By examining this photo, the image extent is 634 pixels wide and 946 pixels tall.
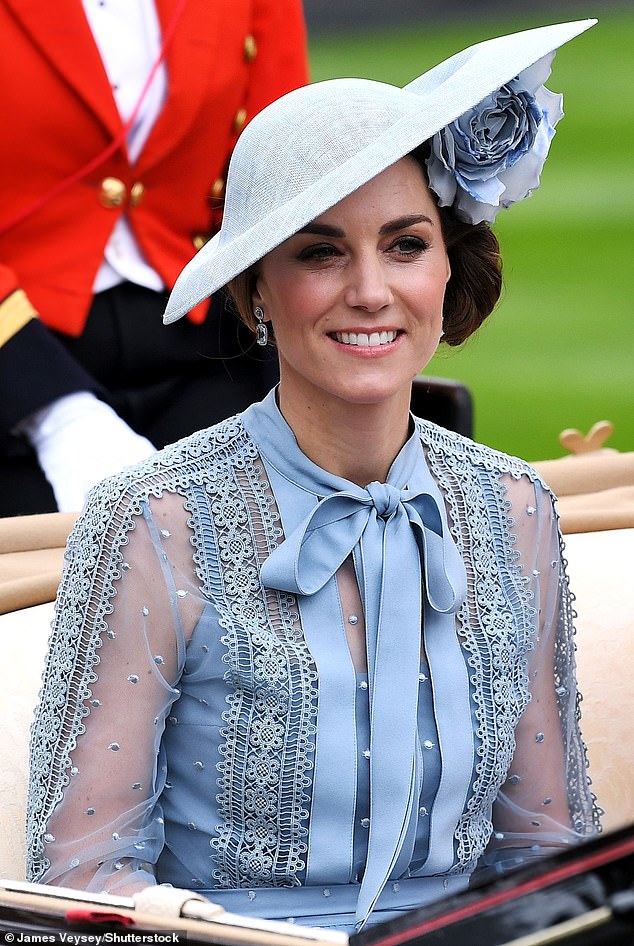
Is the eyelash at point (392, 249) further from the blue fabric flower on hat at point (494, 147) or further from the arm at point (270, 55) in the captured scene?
the arm at point (270, 55)

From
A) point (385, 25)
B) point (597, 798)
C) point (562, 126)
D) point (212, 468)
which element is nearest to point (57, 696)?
point (212, 468)

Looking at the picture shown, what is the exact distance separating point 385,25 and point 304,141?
9.06m

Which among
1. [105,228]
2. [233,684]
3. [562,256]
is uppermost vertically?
[562,256]

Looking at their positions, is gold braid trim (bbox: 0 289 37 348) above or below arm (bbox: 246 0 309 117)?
below

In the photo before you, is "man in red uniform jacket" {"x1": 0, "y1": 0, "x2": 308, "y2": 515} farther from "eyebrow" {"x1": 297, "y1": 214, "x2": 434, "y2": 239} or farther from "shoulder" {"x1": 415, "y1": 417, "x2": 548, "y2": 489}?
"eyebrow" {"x1": 297, "y1": 214, "x2": 434, "y2": 239}

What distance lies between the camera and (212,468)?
5.85 feet

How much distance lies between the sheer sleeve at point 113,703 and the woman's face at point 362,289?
0.86 feet

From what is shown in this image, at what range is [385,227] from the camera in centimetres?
171

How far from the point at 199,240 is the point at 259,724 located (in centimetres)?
125

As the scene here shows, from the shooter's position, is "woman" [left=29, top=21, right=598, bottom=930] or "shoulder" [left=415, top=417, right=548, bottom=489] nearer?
"woman" [left=29, top=21, right=598, bottom=930]

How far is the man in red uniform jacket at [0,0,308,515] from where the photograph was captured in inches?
96.5

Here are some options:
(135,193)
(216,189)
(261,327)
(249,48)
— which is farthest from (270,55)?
(261,327)

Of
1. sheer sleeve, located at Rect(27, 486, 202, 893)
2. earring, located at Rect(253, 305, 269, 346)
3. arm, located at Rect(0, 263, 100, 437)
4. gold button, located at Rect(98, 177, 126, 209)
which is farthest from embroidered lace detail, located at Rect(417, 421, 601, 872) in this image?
gold button, located at Rect(98, 177, 126, 209)

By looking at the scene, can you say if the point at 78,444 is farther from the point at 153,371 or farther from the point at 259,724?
the point at 259,724
